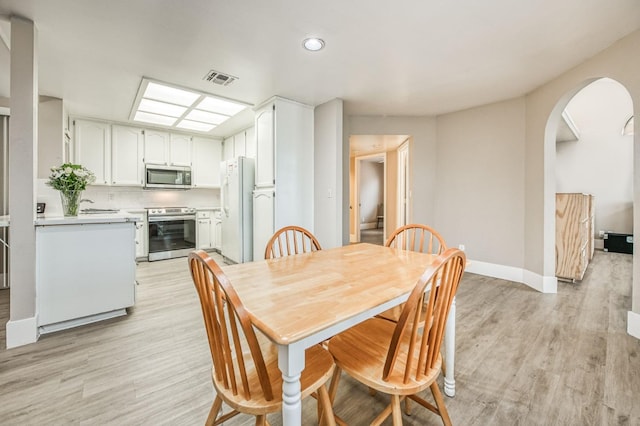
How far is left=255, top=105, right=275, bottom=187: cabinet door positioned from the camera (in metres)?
3.55

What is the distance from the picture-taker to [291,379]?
2.60 feet

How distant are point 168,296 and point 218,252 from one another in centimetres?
236

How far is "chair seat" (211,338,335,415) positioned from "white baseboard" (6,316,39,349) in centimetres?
205

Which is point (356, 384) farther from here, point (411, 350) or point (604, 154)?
point (604, 154)

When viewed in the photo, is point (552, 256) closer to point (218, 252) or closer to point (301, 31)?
point (301, 31)

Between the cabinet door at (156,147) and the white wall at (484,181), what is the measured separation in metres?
4.46

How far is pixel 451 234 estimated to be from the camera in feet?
13.7

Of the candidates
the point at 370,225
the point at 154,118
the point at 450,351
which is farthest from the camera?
the point at 370,225

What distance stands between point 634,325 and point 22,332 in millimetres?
4763

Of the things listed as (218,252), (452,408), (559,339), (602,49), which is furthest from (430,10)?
(218,252)

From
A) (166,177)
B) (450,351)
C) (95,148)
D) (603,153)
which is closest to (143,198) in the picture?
(166,177)

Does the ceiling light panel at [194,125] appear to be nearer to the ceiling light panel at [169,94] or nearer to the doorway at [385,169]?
the ceiling light panel at [169,94]

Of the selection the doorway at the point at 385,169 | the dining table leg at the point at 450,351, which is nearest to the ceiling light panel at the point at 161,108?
the doorway at the point at 385,169

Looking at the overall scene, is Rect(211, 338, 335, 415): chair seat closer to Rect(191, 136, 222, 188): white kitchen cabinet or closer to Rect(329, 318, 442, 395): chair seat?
Rect(329, 318, 442, 395): chair seat
